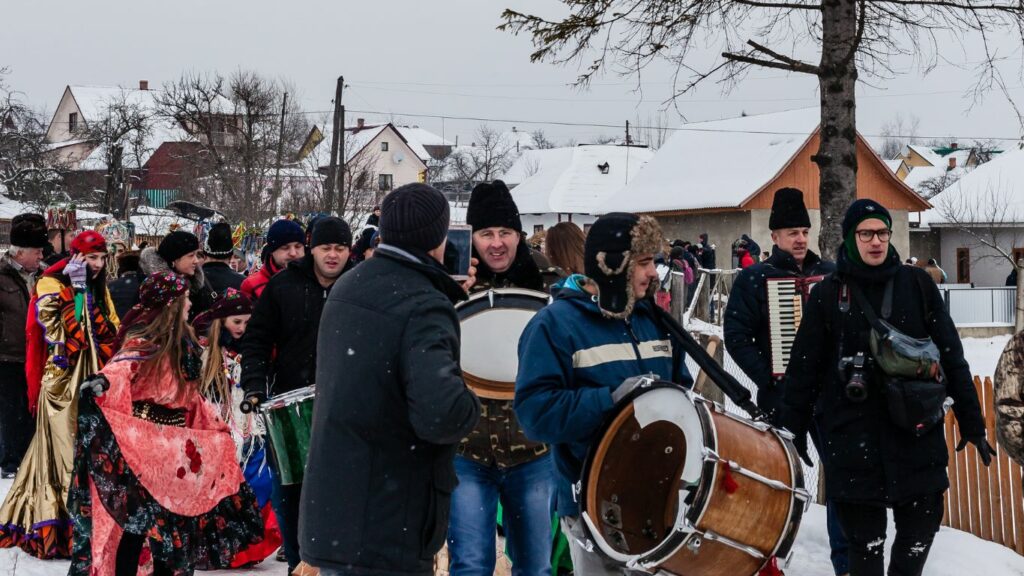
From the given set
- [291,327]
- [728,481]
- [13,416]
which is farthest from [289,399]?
[13,416]

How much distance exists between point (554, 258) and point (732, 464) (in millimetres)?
2327

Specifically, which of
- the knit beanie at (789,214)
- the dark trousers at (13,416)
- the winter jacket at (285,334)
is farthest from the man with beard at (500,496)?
the dark trousers at (13,416)

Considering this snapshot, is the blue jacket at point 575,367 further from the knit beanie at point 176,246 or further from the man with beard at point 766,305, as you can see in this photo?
the knit beanie at point 176,246

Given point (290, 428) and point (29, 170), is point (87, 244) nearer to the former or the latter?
point (290, 428)

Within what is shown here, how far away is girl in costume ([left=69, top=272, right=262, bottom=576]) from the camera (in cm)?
550

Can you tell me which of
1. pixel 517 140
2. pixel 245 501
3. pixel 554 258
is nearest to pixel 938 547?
pixel 554 258

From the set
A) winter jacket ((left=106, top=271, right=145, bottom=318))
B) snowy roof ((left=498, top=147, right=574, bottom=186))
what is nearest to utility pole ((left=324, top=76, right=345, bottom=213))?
winter jacket ((left=106, top=271, right=145, bottom=318))

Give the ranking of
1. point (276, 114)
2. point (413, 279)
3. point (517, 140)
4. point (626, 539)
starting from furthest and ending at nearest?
point (517, 140) < point (276, 114) < point (626, 539) < point (413, 279)

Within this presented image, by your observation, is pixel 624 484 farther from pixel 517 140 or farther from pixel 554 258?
pixel 517 140

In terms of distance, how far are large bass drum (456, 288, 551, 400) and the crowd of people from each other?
0.36ft

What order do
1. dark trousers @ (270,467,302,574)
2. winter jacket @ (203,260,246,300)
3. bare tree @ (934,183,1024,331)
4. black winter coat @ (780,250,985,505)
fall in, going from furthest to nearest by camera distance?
1. bare tree @ (934,183,1024,331)
2. winter jacket @ (203,260,246,300)
3. dark trousers @ (270,467,302,574)
4. black winter coat @ (780,250,985,505)

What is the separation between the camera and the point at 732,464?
3.67m

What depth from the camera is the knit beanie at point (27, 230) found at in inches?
354

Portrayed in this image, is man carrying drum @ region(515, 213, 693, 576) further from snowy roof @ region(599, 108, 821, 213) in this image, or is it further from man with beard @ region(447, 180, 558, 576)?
snowy roof @ region(599, 108, 821, 213)
